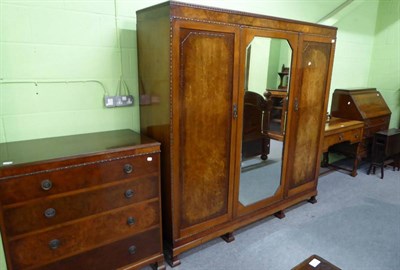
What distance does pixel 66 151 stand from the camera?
5.33ft

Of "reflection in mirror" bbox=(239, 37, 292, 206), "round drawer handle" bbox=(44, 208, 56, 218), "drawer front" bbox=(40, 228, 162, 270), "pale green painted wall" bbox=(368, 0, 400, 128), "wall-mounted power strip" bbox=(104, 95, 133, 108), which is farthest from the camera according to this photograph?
"pale green painted wall" bbox=(368, 0, 400, 128)

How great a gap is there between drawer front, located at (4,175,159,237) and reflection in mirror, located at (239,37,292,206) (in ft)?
3.04

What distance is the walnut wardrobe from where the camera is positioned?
1.84 m

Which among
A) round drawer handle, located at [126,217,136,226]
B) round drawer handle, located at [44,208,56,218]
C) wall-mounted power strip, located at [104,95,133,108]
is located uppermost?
wall-mounted power strip, located at [104,95,133,108]

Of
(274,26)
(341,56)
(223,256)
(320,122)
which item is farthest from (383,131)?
(223,256)

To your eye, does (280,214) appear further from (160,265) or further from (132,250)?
(132,250)

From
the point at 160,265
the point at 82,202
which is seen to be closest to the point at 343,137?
the point at 160,265

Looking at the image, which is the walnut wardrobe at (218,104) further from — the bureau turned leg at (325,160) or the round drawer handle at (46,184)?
the bureau turned leg at (325,160)

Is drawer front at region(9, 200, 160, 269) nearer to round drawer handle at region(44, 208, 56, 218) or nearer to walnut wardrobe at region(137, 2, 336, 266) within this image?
round drawer handle at region(44, 208, 56, 218)

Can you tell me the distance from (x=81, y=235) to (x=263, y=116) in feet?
5.67

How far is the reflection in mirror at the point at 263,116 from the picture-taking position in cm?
229

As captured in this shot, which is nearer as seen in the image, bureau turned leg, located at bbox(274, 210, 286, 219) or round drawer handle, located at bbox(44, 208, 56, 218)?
round drawer handle, located at bbox(44, 208, 56, 218)

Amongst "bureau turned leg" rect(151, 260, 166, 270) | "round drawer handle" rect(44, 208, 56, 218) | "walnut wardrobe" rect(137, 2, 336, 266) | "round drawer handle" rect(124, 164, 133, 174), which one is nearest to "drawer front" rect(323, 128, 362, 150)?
"walnut wardrobe" rect(137, 2, 336, 266)

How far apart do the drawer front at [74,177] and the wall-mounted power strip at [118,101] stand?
2.03 ft
